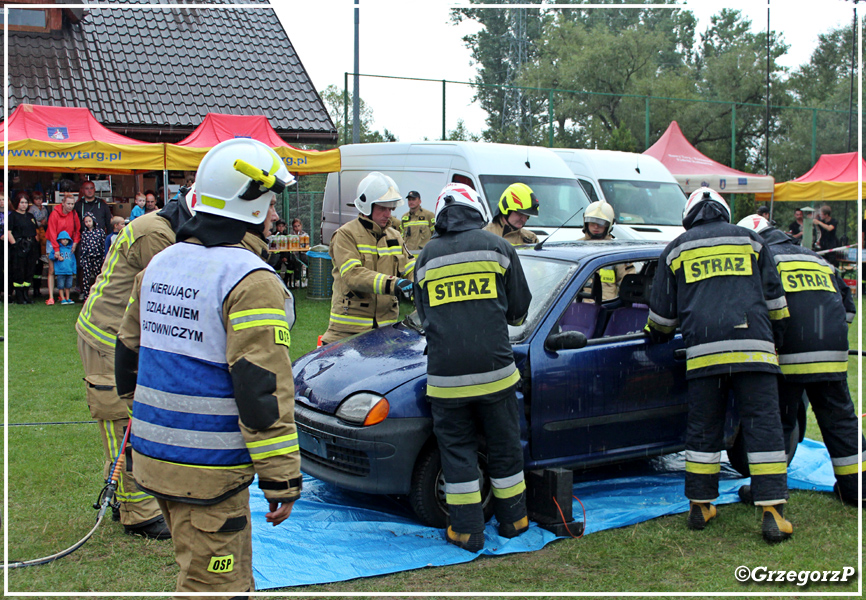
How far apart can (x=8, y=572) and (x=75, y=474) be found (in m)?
1.38

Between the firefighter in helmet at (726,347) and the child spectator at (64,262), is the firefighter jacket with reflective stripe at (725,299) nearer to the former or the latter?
the firefighter in helmet at (726,347)

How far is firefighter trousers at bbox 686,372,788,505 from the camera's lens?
14.3 ft

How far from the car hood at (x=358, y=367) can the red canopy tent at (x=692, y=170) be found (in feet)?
51.7

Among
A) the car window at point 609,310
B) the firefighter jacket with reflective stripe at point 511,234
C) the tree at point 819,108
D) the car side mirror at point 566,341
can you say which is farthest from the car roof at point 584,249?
the tree at point 819,108

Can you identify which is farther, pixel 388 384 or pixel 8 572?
pixel 388 384

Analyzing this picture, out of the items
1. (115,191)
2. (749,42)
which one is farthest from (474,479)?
(749,42)

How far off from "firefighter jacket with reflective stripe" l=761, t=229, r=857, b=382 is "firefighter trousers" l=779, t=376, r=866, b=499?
0.34ft

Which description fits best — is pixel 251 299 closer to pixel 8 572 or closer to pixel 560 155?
pixel 8 572

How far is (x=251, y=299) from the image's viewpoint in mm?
2541

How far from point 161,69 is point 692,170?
1364 centimetres

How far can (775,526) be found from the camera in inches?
167

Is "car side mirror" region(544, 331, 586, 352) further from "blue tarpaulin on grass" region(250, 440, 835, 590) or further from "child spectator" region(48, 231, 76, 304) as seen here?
"child spectator" region(48, 231, 76, 304)

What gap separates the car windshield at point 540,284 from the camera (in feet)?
15.5

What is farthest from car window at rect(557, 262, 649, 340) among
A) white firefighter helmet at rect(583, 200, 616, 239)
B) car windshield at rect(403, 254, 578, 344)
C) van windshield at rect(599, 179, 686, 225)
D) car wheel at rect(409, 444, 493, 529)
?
van windshield at rect(599, 179, 686, 225)
